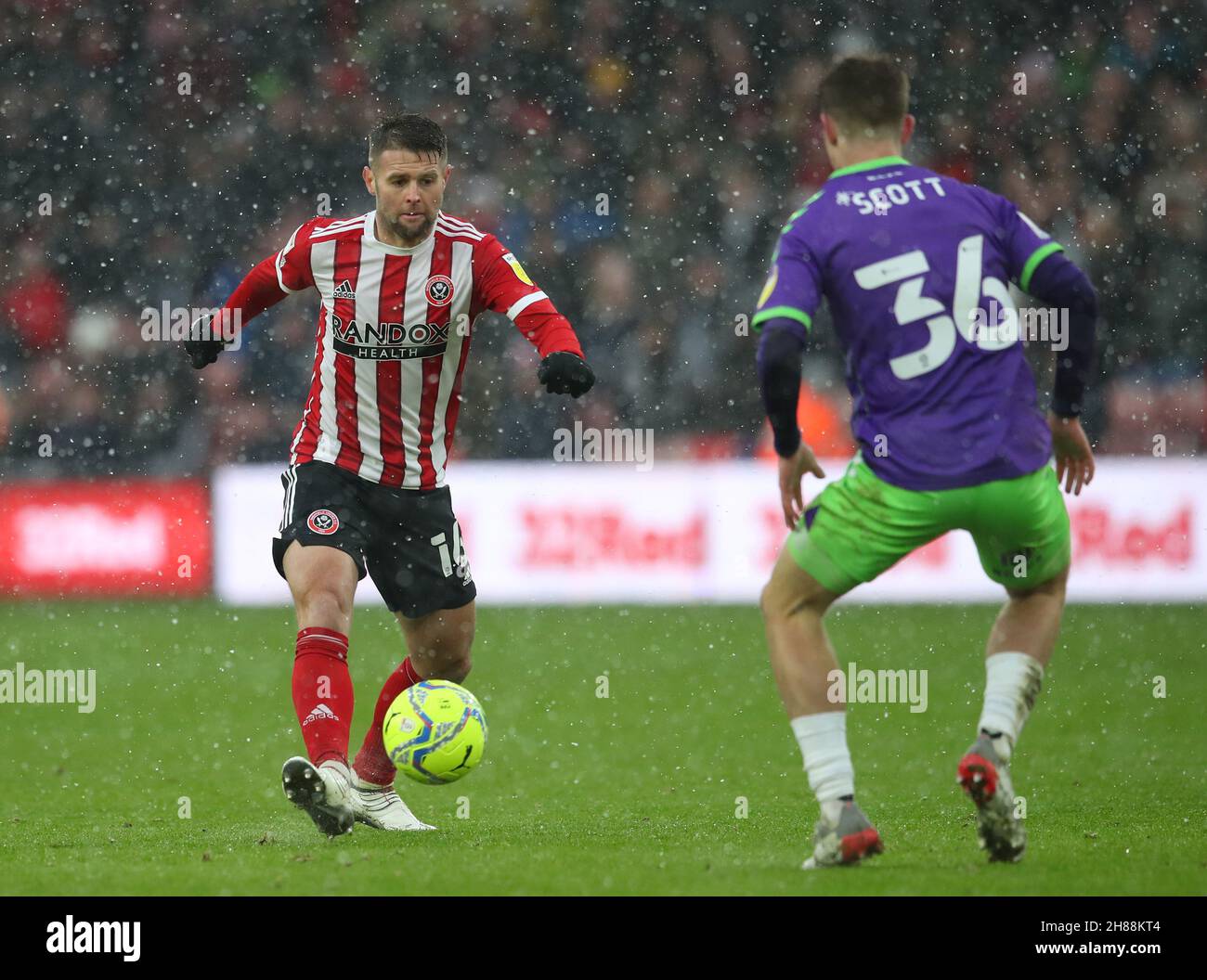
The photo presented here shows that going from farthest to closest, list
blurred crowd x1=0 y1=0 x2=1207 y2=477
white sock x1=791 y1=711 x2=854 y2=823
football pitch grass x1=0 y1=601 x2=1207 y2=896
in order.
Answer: blurred crowd x1=0 y1=0 x2=1207 y2=477, football pitch grass x1=0 y1=601 x2=1207 y2=896, white sock x1=791 y1=711 x2=854 y2=823

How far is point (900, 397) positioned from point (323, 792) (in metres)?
1.90

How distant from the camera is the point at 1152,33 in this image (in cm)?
1474

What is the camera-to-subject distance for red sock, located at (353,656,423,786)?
5.66 m

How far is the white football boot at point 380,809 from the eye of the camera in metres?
5.52

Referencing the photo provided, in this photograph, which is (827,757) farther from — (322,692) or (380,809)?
(380,809)

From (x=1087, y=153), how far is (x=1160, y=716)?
741 centimetres

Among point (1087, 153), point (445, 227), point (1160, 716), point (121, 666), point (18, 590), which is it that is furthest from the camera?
point (1087, 153)

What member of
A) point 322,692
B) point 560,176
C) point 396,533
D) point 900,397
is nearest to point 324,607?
point 322,692

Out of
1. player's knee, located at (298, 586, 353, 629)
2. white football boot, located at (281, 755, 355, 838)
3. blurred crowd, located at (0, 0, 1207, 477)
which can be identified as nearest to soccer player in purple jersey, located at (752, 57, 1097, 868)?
white football boot, located at (281, 755, 355, 838)

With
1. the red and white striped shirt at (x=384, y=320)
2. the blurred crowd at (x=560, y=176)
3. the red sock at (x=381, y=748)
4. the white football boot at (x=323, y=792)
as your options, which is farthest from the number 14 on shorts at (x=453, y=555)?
the blurred crowd at (x=560, y=176)

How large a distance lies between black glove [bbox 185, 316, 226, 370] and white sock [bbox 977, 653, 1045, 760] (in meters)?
2.65

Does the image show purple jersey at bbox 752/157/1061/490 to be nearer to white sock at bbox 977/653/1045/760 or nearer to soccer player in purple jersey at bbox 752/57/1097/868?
soccer player in purple jersey at bbox 752/57/1097/868
